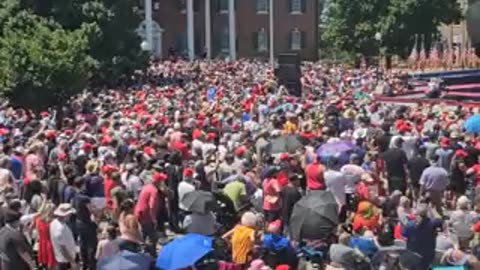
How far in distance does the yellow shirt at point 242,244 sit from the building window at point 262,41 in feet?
Result: 213

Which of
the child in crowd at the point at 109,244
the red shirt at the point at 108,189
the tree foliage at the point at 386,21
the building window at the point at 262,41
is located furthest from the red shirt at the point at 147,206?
the building window at the point at 262,41

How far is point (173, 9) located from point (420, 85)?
26.9m

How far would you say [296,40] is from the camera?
257 feet

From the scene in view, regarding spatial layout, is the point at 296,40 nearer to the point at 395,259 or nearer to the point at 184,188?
the point at 184,188

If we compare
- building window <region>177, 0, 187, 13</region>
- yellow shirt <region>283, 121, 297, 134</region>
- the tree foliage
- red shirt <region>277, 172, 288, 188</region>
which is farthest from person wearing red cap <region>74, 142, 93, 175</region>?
building window <region>177, 0, 187, 13</region>

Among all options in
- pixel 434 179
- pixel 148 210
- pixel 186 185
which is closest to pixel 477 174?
pixel 434 179

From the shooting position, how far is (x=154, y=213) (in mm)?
15156

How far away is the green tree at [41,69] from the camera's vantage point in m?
31.6

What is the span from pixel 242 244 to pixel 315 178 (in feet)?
13.2

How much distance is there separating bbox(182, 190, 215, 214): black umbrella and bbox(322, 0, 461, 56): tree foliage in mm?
57055

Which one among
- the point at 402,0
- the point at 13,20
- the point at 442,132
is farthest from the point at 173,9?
the point at 442,132

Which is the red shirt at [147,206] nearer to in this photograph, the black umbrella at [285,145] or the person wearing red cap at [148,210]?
the person wearing red cap at [148,210]

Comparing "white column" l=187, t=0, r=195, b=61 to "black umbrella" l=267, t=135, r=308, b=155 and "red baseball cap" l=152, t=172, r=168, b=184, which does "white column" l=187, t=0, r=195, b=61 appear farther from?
"red baseball cap" l=152, t=172, r=168, b=184

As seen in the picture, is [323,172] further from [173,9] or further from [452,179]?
[173,9]
